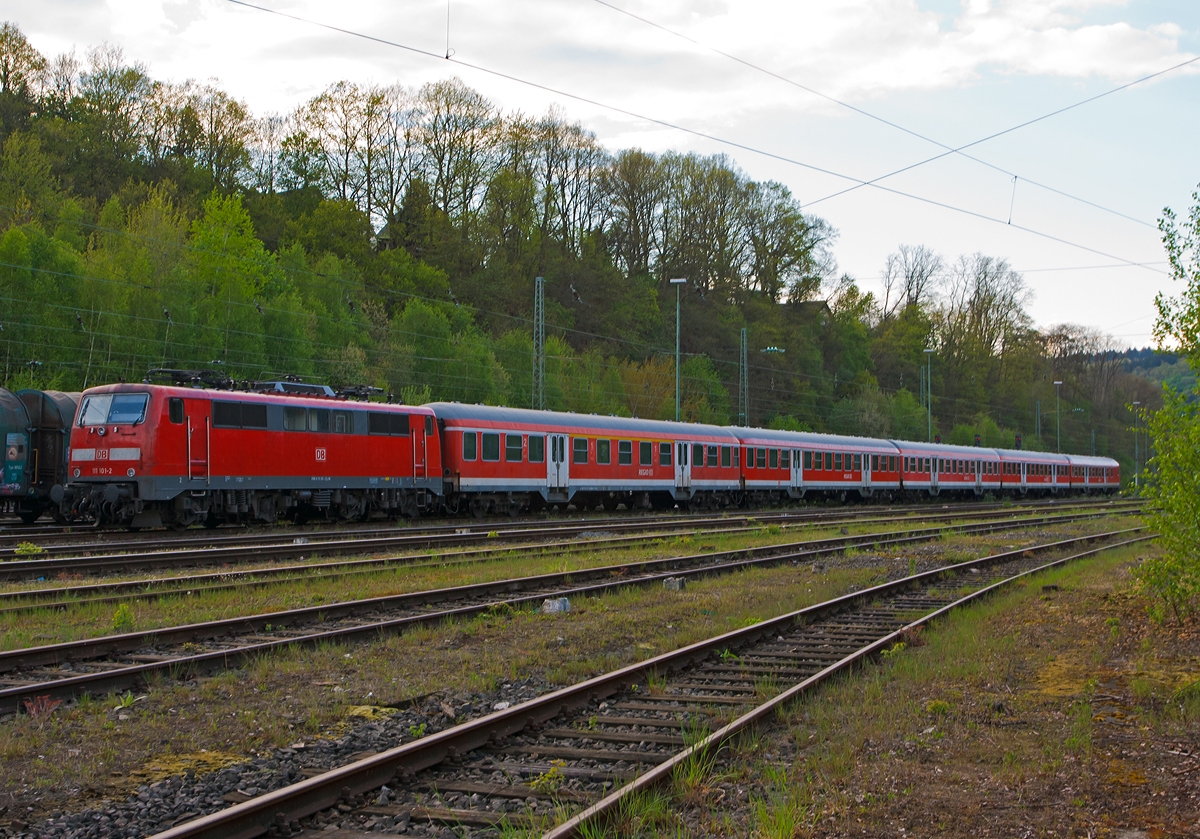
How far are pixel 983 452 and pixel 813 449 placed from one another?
20.7m

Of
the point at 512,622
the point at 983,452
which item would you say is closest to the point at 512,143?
the point at 983,452

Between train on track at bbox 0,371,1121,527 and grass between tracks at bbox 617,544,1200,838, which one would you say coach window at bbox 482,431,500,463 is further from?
grass between tracks at bbox 617,544,1200,838

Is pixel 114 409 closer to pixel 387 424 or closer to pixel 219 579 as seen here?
pixel 387 424

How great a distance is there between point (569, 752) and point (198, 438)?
18.1m

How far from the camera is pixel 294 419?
25.2 metres

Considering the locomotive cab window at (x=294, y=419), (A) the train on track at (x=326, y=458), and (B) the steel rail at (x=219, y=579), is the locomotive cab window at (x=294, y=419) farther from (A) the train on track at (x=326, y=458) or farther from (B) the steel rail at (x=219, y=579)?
(B) the steel rail at (x=219, y=579)

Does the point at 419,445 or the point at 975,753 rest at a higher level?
the point at 419,445

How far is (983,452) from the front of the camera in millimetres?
62781

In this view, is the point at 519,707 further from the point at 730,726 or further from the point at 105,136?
the point at 105,136

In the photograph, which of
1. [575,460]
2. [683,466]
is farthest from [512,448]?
[683,466]

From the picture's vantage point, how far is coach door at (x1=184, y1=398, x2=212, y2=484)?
74.4ft

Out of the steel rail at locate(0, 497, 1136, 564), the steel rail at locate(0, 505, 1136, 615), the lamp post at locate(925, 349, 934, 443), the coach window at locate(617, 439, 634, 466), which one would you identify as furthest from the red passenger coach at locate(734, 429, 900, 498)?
the steel rail at locate(0, 505, 1136, 615)

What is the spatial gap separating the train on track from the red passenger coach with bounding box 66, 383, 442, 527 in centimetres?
3

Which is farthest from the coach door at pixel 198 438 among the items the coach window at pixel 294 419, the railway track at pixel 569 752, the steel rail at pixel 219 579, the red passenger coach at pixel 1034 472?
the red passenger coach at pixel 1034 472
